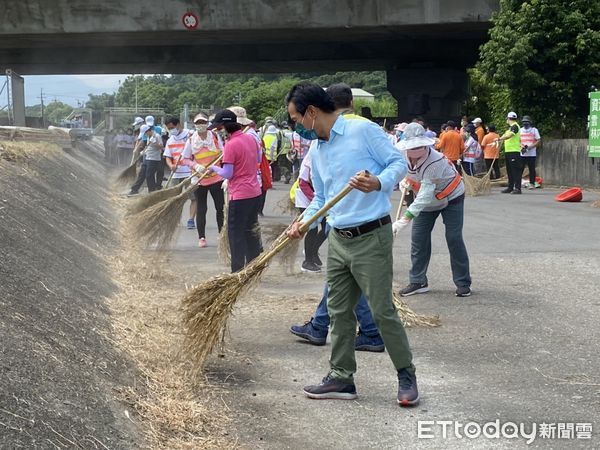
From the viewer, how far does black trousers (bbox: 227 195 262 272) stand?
9.18 metres

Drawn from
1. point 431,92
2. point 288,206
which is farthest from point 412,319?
point 431,92

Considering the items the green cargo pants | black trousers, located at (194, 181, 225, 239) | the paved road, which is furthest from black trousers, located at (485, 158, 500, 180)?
the green cargo pants

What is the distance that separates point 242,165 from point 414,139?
1871 millimetres

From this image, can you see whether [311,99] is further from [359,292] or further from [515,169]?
[515,169]

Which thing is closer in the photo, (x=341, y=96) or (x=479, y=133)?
(x=341, y=96)

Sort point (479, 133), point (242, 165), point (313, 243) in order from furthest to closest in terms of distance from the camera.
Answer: point (479, 133) → point (313, 243) → point (242, 165)

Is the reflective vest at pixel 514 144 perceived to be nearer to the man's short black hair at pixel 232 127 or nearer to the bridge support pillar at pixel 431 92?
the man's short black hair at pixel 232 127

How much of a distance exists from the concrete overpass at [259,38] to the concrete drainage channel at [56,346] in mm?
20707

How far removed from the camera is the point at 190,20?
1189 inches

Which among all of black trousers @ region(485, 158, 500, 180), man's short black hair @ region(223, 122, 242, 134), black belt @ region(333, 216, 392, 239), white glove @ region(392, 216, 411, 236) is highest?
man's short black hair @ region(223, 122, 242, 134)

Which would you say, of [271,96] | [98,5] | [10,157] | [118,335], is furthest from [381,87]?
[118,335]

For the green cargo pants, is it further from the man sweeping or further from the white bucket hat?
the white bucket hat

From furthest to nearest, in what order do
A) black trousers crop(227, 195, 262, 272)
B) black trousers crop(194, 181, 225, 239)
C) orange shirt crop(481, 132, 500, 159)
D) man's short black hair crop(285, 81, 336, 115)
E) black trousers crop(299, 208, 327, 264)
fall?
orange shirt crop(481, 132, 500, 159), black trousers crop(194, 181, 225, 239), black trousers crop(299, 208, 327, 264), black trousers crop(227, 195, 262, 272), man's short black hair crop(285, 81, 336, 115)

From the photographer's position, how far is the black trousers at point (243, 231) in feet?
30.1
